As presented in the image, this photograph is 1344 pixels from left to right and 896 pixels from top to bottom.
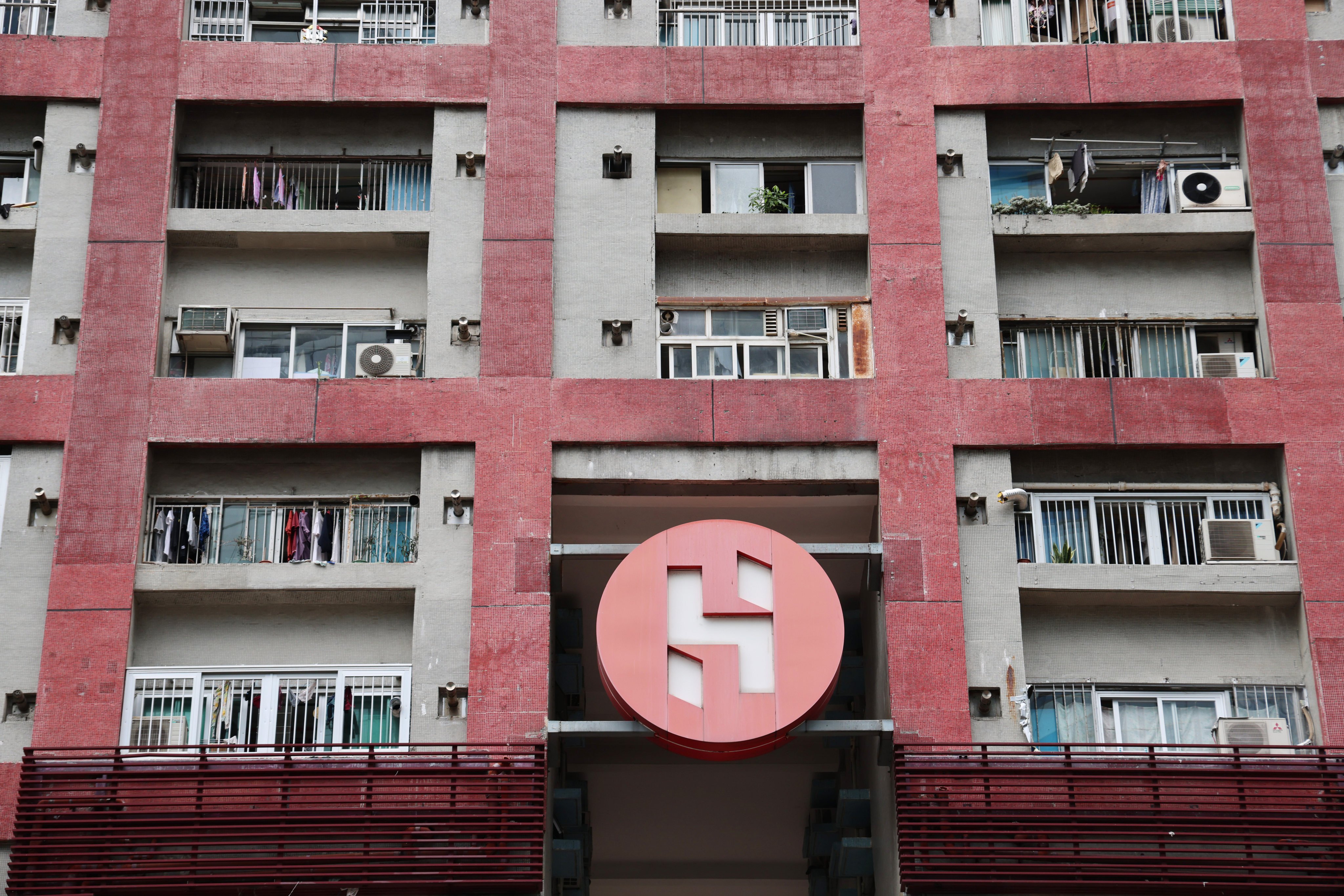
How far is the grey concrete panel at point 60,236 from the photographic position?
25641 mm

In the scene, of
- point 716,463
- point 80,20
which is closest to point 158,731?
point 716,463

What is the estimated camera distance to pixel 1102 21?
93.3 ft

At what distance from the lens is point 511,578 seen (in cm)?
2408

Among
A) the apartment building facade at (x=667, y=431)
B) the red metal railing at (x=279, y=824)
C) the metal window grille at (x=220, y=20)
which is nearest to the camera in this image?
the red metal railing at (x=279, y=824)

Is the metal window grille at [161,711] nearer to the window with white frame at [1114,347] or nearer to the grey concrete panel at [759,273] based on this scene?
the grey concrete panel at [759,273]

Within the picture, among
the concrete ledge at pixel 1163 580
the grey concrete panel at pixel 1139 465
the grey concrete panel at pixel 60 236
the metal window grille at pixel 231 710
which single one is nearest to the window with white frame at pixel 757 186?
the grey concrete panel at pixel 1139 465

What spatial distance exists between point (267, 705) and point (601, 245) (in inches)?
360

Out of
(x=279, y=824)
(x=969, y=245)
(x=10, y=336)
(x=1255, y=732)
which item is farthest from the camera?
(x=969, y=245)

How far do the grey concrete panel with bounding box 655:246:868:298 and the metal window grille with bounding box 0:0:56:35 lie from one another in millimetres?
11729

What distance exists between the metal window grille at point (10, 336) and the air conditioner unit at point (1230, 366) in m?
19.6

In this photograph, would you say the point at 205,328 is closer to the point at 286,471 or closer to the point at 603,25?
the point at 286,471

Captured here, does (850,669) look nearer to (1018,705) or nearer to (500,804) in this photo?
(1018,705)

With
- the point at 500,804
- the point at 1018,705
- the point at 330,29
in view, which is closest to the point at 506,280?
the point at 330,29

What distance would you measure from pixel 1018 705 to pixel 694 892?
9.10 metres
